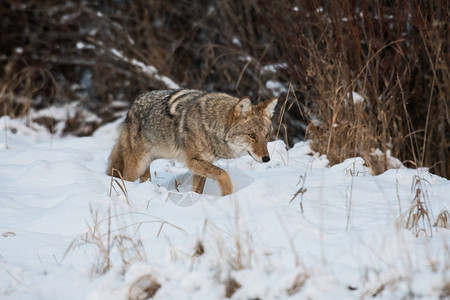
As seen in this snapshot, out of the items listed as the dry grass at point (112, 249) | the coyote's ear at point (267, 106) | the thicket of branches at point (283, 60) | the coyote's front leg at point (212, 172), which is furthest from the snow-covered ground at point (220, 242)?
the thicket of branches at point (283, 60)

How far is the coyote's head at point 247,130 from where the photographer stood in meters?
5.33

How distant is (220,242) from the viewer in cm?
340

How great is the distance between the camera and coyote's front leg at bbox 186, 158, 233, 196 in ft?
17.0

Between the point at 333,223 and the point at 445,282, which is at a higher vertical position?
the point at 445,282

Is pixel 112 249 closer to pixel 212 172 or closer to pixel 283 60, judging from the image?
pixel 212 172

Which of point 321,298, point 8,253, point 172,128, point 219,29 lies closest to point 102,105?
point 219,29

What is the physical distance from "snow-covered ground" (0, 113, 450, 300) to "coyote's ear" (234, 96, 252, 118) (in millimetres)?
671

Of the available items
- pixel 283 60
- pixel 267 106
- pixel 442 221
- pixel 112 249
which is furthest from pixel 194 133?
pixel 283 60

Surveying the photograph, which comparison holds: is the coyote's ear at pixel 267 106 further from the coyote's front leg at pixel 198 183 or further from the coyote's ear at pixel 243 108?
the coyote's front leg at pixel 198 183

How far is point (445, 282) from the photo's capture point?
8.54ft

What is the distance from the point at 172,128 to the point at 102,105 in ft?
21.2

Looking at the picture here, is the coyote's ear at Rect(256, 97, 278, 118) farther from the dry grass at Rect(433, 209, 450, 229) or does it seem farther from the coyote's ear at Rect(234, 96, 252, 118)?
the dry grass at Rect(433, 209, 450, 229)

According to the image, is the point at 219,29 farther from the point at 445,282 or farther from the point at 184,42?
the point at 445,282

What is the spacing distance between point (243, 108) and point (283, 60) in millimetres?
3594
